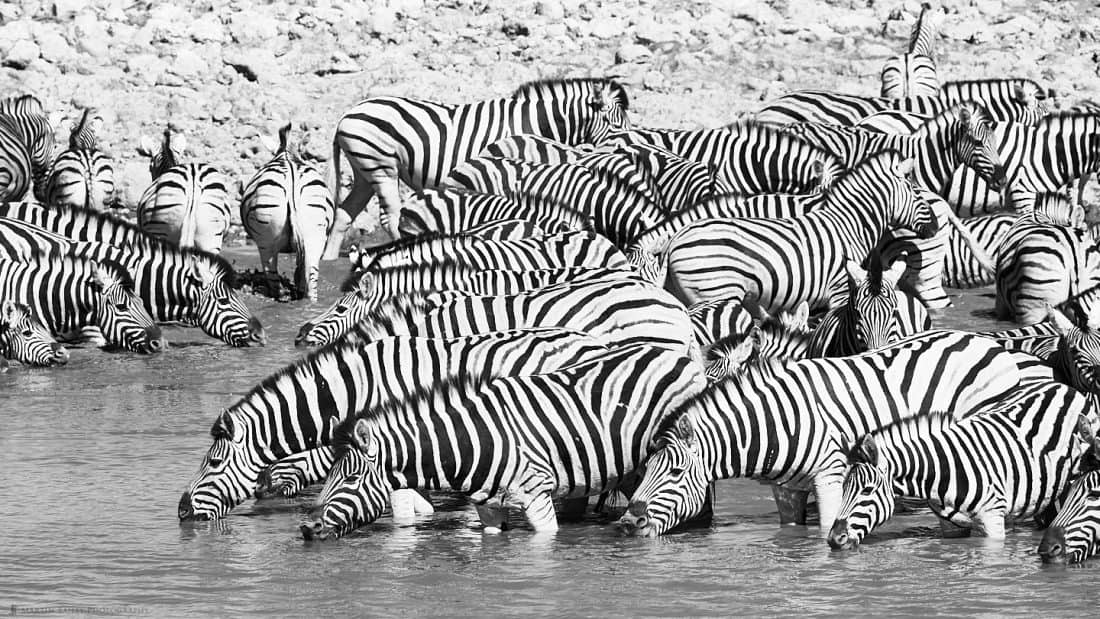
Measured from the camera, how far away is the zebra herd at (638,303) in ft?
28.1

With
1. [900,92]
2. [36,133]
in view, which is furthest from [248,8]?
[900,92]

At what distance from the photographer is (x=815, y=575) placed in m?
8.16

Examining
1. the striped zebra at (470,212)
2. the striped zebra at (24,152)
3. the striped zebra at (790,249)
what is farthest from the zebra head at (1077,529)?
the striped zebra at (24,152)

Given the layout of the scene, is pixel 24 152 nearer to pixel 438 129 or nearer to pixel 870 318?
pixel 438 129

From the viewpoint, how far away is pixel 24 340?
13.4 metres

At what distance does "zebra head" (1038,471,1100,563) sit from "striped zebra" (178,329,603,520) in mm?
2264

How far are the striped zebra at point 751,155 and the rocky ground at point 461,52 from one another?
4007 millimetres

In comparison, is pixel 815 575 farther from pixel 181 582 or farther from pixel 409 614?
pixel 181 582

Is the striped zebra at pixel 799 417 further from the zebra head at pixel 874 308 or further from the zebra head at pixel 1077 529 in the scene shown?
the zebra head at pixel 874 308

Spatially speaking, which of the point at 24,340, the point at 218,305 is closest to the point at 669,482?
the point at 24,340

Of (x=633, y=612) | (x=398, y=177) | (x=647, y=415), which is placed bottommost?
(x=633, y=612)

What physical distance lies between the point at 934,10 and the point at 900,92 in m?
3.11

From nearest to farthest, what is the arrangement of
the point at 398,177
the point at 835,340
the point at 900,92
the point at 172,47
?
1. the point at 835,340
2. the point at 398,177
3. the point at 900,92
4. the point at 172,47

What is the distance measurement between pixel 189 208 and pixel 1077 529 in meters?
9.98
